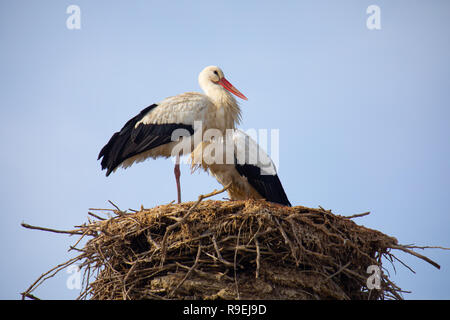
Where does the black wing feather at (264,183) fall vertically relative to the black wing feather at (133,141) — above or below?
below

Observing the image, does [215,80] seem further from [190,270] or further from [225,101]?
[190,270]

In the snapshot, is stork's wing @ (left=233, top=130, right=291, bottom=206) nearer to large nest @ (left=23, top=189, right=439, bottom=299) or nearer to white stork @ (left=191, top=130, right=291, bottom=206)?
white stork @ (left=191, top=130, right=291, bottom=206)

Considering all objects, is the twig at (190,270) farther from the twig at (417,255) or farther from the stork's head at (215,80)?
the stork's head at (215,80)

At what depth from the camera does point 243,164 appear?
24.6ft

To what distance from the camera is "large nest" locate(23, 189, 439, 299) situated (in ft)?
16.5

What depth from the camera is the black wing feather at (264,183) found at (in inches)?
292

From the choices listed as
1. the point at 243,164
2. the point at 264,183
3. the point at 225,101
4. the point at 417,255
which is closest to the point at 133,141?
the point at 225,101

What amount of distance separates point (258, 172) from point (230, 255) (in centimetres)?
250

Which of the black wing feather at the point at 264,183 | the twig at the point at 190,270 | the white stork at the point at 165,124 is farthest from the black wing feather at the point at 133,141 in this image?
the twig at the point at 190,270

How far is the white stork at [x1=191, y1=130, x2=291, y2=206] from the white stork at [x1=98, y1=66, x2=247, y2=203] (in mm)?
361

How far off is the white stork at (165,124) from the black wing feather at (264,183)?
2.19 feet

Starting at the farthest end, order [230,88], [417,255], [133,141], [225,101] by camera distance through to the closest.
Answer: [230,88], [225,101], [133,141], [417,255]
